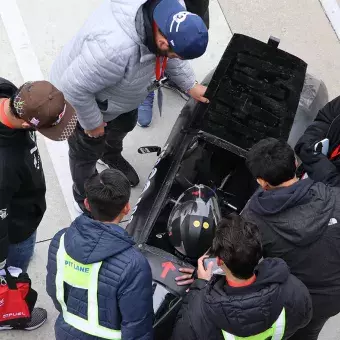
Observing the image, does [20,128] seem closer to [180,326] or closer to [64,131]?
[64,131]

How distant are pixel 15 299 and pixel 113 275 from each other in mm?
1164

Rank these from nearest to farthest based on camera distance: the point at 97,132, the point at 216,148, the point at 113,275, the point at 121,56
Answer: the point at 113,275
the point at 121,56
the point at 97,132
the point at 216,148

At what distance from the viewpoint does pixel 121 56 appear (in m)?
3.14

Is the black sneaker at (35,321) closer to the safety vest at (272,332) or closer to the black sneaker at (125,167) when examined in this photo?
the black sneaker at (125,167)

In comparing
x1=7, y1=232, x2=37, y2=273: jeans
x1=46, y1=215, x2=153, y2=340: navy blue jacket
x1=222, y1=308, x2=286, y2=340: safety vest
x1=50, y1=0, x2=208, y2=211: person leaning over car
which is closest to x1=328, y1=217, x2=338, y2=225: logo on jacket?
x1=222, y1=308, x2=286, y2=340: safety vest

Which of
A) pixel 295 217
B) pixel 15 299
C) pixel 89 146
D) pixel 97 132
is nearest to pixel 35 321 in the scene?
pixel 15 299

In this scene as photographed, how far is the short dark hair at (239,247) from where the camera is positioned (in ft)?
7.82

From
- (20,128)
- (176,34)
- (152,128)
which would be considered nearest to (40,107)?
(20,128)

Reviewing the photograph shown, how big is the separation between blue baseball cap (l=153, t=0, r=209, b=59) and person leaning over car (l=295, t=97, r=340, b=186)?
97 centimetres

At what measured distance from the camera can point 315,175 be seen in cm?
341

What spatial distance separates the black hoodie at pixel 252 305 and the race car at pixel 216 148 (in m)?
0.77

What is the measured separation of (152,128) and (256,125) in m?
1.45

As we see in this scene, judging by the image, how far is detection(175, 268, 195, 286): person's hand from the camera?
126 inches

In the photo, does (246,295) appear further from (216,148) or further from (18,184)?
(216,148)
